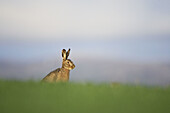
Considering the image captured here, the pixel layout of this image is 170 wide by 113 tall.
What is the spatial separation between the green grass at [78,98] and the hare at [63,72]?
304 cm

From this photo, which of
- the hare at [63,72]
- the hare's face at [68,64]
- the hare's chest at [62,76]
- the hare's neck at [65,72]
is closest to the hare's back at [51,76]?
the hare at [63,72]

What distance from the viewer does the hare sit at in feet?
43.5

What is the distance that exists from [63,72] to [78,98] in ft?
16.7

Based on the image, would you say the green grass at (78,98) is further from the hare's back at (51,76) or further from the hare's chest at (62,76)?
the hare's chest at (62,76)

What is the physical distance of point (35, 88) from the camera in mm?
9508

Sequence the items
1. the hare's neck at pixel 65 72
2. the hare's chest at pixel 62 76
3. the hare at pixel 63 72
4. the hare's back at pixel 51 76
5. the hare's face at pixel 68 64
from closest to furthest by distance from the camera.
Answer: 1. the hare's back at pixel 51 76
2. the hare at pixel 63 72
3. the hare's chest at pixel 62 76
4. the hare's neck at pixel 65 72
5. the hare's face at pixel 68 64

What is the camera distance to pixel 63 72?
13961 millimetres

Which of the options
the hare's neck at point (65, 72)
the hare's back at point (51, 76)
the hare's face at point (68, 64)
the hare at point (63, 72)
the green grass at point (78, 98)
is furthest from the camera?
the hare's face at point (68, 64)

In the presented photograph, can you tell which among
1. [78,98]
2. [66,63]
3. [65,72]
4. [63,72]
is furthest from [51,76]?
[78,98]

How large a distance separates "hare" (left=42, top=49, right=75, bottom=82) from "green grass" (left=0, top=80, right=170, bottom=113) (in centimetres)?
304

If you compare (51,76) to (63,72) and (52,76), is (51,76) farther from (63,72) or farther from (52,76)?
(63,72)

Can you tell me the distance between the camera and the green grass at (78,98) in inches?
328

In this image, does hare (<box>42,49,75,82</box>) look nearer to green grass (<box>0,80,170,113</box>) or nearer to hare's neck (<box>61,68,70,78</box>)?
hare's neck (<box>61,68,70,78</box>)

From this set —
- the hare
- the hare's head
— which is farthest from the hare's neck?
the hare's head
